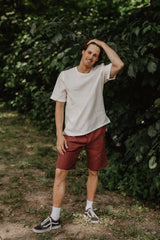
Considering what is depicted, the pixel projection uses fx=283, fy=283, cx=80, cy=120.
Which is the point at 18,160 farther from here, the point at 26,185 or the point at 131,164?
the point at 131,164

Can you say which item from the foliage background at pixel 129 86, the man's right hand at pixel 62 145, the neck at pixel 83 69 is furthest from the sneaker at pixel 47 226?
the neck at pixel 83 69

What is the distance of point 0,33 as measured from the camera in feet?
25.2

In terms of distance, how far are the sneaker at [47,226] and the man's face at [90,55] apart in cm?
153

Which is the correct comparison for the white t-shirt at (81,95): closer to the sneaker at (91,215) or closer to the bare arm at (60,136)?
the bare arm at (60,136)

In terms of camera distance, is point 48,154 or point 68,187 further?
point 48,154

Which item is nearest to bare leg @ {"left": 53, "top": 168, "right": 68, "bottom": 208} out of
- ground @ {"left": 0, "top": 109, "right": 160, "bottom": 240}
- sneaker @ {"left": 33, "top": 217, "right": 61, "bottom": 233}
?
sneaker @ {"left": 33, "top": 217, "right": 61, "bottom": 233}

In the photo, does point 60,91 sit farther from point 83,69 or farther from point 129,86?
point 129,86

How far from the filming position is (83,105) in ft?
8.26

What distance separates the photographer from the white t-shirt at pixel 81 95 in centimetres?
250

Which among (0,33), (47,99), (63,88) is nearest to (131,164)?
(63,88)

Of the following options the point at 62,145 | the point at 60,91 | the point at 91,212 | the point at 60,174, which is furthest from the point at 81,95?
the point at 91,212

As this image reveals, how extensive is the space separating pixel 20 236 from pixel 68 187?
1168 millimetres

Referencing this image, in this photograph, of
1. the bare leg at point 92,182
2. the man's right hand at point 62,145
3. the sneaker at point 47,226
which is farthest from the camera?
the bare leg at point 92,182

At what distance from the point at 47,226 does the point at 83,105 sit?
123 centimetres
